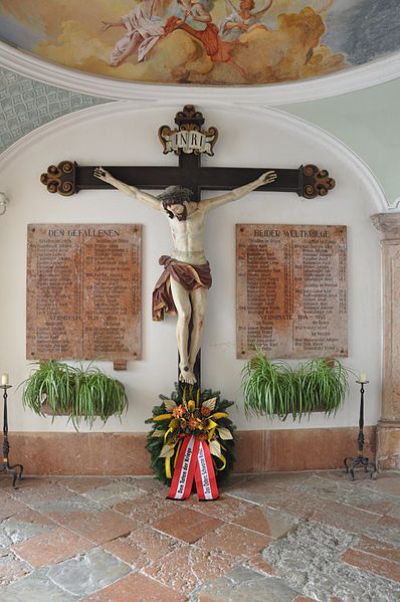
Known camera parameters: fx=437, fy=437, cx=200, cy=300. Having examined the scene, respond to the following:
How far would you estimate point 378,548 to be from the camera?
3.03 m

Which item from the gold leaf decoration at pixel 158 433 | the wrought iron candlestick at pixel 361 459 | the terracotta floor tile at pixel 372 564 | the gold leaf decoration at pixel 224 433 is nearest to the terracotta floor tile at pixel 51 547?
the gold leaf decoration at pixel 158 433

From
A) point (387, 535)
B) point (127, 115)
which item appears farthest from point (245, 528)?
point (127, 115)

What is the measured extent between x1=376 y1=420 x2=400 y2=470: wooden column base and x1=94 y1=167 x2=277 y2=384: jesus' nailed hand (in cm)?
208

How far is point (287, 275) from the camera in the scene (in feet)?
15.2

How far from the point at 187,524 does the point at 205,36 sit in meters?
4.41

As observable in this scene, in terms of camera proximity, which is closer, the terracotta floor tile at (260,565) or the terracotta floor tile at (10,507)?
the terracotta floor tile at (260,565)

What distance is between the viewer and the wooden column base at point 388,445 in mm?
4531

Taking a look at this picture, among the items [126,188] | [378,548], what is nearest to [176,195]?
[126,188]

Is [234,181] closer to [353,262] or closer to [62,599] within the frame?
[353,262]

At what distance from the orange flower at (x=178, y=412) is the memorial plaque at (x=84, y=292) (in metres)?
0.76

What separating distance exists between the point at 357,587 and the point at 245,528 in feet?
3.09

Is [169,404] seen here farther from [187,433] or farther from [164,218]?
[164,218]

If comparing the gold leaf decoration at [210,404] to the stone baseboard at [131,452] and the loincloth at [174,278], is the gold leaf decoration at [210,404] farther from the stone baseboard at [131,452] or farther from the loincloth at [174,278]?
the loincloth at [174,278]

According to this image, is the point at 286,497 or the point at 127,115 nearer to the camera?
the point at 286,497
